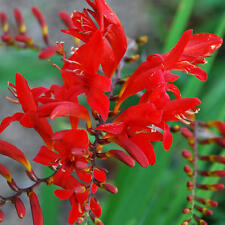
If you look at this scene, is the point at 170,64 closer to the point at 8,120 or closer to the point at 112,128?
the point at 112,128

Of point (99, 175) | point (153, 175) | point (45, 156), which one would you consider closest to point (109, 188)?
point (99, 175)

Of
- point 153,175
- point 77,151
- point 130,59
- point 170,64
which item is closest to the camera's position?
point 77,151

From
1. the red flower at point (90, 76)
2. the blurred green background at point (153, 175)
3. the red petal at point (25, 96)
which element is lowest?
the blurred green background at point (153, 175)

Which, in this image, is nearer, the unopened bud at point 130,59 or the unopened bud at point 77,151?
the unopened bud at point 77,151

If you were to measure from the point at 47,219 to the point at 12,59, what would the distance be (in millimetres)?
662

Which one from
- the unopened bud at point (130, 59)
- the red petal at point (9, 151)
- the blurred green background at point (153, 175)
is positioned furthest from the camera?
the blurred green background at point (153, 175)

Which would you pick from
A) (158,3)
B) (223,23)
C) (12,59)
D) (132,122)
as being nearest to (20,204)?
(132,122)

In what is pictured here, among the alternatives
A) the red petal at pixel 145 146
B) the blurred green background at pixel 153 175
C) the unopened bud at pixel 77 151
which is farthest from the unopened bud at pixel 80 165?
the blurred green background at pixel 153 175

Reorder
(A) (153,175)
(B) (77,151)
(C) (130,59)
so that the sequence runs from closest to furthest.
A: (B) (77,151), (C) (130,59), (A) (153,175)

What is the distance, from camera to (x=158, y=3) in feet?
8.68

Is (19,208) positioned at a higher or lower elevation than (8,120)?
lower

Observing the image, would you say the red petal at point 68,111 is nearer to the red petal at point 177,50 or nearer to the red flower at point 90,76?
the red flower at point 90,76

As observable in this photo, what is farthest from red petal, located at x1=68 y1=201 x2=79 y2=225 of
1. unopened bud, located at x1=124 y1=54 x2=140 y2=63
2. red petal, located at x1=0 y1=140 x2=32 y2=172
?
unopened bud, located at x1=124 y1=54 x2=140 y2=63

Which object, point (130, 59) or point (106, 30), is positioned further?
point (130, 59)
